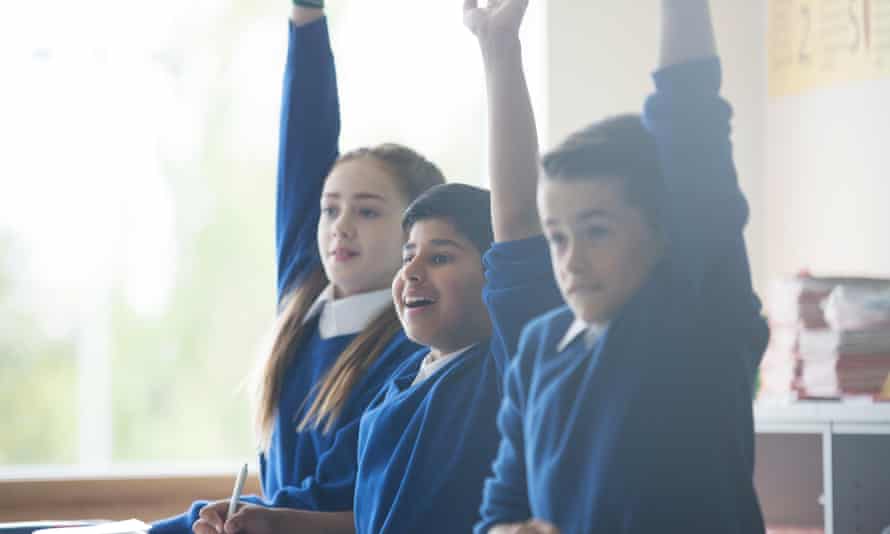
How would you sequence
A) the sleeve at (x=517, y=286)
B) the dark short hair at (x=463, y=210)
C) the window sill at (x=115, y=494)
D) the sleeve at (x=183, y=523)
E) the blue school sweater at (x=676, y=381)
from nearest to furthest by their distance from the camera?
the blue school sweater at (x=676, y=381), the sleeve at (x=517, y=286), the dark short hair at (x=463, y=210), the sleeve at (x=183, y=523), the window sill at (x=115, y=494)

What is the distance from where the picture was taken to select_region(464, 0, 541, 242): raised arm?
0.74m

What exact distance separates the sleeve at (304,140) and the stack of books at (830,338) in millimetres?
593

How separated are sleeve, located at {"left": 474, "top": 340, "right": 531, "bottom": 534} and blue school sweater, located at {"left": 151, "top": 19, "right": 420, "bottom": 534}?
34 centimetres

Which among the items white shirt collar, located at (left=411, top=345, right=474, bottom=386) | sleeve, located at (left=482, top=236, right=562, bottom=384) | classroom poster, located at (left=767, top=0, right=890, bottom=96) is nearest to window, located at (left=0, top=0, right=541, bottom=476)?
classroom poster, located at (left=767, top=0, right=890, bottom=96)

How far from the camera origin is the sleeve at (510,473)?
0.69m

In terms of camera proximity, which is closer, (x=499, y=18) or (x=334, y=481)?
(x=499, y=18)

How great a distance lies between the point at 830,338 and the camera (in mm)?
1318

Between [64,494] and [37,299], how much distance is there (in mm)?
442

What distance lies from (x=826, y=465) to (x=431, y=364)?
44 cm

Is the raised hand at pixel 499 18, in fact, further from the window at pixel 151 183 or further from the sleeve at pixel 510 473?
the window at pixel 151 183

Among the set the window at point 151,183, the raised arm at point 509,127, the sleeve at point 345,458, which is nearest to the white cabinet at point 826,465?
the sleeve at point 345,458

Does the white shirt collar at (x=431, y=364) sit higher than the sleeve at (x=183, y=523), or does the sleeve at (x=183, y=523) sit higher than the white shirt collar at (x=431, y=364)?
the white shirt collar at (x=431, y=364)

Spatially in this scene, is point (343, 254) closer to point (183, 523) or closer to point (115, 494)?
point (183, 523)

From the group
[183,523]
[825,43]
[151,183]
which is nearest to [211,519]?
[183,523]
